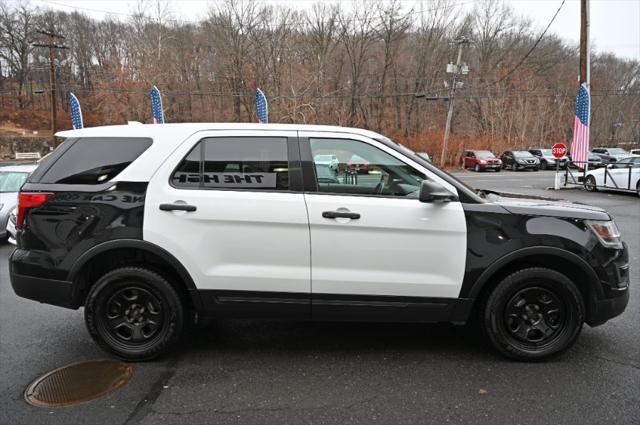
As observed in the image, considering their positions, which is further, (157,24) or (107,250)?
(157,24)

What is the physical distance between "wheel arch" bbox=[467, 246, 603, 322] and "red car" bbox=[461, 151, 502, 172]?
34.3 meters

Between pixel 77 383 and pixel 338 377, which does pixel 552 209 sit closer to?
pixel 338 377

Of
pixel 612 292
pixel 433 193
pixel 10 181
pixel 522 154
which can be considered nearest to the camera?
pixel 433 193

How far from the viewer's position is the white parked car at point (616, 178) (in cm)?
1598

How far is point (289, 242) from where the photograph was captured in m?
3.42

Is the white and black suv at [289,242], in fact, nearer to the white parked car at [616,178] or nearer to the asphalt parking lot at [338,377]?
the asphalt parking lot at [338,377]

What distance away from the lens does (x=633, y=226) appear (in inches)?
398

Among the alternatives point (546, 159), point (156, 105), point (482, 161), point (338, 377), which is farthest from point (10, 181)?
point (546, 159)

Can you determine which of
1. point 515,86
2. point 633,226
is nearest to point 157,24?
point 515,86

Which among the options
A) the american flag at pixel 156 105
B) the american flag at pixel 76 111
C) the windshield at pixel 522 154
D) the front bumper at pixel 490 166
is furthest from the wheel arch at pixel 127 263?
the windshield at pixel 522 154

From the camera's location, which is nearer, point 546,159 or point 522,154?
point 522,154

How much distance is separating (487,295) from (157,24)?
6051 cm

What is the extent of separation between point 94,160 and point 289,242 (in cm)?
172

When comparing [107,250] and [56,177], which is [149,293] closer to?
[107,250]
